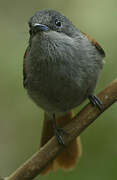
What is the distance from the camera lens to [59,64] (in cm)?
461

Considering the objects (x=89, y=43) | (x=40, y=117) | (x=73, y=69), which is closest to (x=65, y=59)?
(x=73, y=69)

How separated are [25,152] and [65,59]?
174 centimetres

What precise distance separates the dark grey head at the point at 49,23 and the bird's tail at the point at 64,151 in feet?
4.54

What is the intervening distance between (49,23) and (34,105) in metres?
1.76

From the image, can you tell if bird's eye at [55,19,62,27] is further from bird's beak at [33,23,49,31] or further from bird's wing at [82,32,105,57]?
bird's wing at [82,32,105,57]

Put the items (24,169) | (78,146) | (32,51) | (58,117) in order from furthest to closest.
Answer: (58,117)
(78,146)
(32,51)
(24,169)

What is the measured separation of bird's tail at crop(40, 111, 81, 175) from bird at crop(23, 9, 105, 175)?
0.03 m

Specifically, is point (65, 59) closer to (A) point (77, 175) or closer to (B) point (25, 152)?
(A) point (77, 175)

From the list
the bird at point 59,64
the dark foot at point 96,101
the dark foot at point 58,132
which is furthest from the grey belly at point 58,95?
the dark foot at point 58,132

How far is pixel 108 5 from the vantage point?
6164 millimetres

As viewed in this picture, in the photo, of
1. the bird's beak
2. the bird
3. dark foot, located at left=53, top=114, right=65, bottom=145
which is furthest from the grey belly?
the bird's beak

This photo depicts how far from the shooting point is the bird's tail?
5378 millimetres

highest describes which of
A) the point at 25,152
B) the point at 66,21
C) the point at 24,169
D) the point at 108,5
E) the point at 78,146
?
the point at 66,21

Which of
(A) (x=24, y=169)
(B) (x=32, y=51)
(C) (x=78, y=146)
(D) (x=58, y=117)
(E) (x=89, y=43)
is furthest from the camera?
(D) (x=58, y=117)
